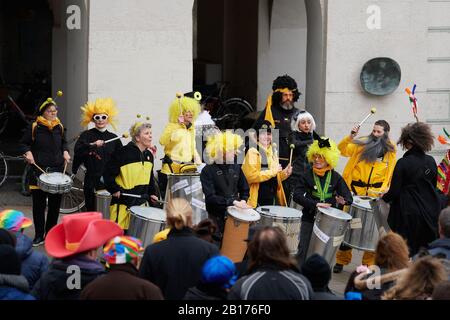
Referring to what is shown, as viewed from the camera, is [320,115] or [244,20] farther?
[244,20]

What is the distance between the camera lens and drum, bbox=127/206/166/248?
1003 centimetres

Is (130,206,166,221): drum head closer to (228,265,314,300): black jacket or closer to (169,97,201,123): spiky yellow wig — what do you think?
(169,97,201,123): spiky yellow wig

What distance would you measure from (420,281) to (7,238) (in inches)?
104

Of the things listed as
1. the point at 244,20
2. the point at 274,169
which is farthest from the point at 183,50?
the point at 244,20

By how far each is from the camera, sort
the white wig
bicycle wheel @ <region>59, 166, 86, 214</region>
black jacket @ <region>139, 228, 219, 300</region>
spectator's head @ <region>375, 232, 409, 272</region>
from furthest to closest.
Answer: bicycle wheel @ <region>59, 166, 86, 214</region>
the white wig
black jacket @ <region>139, 228, 219, 300</region>
spectator's head @ <region>375, 232, 409, 272</region>

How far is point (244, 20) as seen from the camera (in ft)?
64.3

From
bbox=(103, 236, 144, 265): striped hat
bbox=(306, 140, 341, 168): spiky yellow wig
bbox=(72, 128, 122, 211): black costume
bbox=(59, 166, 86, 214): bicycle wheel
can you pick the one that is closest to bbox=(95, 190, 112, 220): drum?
bbox=(72, 128, 122, 211): black costume

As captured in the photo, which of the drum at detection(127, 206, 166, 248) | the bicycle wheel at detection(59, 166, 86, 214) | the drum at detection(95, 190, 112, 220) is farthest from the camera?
the bicycle wheel at detection(59, 166, 86, 214)

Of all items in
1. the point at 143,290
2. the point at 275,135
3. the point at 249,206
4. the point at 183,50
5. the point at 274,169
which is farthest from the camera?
the point at 183,50

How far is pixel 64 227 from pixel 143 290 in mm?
904

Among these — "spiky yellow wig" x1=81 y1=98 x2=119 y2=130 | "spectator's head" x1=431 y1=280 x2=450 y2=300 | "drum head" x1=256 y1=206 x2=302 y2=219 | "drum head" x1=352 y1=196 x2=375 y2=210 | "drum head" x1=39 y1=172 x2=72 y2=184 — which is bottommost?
"drum head" x1=256 y1=206 x2=302 y2=219

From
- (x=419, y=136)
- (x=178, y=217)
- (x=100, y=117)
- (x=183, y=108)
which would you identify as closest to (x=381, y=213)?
(x=419, y=136)

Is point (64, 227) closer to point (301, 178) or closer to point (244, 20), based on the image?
point (301, 178)

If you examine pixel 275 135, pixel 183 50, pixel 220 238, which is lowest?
pixel 220 238
